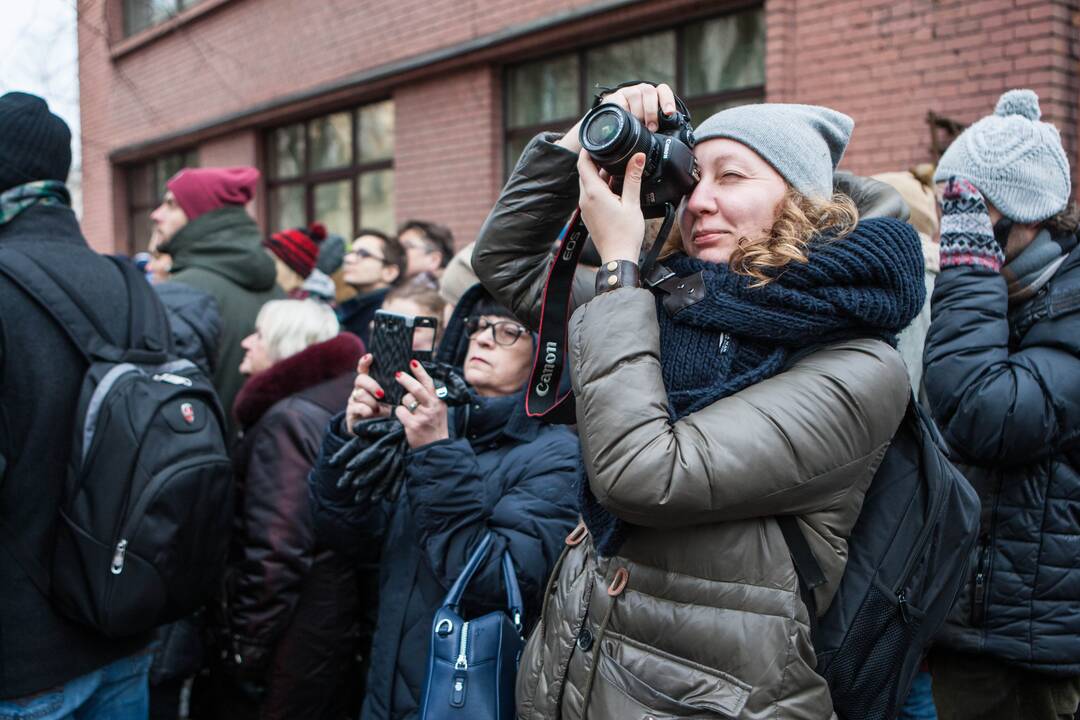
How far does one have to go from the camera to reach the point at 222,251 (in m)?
4.20

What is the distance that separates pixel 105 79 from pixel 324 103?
4766mm

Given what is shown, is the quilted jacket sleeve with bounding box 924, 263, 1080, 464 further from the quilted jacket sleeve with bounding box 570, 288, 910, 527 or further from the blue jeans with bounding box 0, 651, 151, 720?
the blue jeans with bounding box 0, 651, 151, 720

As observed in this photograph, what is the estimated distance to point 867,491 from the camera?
1540 millimetres

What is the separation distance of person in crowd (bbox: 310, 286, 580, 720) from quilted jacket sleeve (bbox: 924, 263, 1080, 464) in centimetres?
87

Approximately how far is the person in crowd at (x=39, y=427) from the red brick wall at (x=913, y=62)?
155 inches

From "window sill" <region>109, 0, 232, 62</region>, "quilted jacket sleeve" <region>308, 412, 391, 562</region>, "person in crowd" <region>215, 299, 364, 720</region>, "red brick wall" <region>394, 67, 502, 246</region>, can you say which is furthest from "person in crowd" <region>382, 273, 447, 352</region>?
"window sill" <region>109, 0, 232, 62</region>

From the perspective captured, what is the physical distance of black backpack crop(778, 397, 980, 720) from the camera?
4.85 feet

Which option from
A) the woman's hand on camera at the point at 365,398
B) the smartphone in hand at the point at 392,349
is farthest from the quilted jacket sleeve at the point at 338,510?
the smartphone in hand at the point at 392,349

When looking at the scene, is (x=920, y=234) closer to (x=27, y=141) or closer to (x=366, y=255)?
(x=27, y=141)

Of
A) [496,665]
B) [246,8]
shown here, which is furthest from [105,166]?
[496,665]

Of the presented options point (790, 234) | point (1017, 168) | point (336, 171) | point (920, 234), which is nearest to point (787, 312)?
point (790, 234)

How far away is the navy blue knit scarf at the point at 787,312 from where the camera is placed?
1.44m

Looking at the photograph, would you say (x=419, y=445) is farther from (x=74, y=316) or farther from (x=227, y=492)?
(x=74, y=316)

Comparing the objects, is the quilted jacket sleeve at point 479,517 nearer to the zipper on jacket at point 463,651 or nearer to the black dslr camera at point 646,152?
the zipper on jacket at point 463,651
